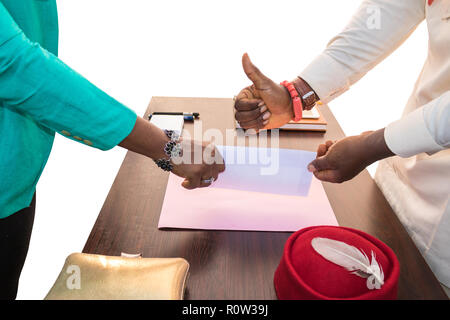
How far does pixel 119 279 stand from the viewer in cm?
53

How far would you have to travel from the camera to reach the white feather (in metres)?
0.47

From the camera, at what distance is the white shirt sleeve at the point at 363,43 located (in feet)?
2.78

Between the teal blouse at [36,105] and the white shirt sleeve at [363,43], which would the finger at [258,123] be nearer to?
the white shirt sleeve at [363,43]

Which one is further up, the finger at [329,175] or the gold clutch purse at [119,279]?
the finger at [329,175]

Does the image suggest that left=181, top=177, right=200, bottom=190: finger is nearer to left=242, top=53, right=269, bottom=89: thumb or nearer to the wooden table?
the wooden table

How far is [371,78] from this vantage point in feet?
8.57

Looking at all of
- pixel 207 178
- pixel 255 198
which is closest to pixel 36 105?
pixel 207 178

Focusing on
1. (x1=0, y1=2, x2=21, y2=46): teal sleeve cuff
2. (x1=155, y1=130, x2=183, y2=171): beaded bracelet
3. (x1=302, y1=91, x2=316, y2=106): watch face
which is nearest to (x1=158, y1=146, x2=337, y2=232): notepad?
(x1=155, y1=130, x2=183, y2=171): beaded bracelet

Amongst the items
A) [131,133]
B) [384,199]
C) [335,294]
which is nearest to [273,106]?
[384,199]

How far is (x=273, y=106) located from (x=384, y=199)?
44 cm

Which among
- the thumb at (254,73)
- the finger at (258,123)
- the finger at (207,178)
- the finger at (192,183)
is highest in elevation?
the thumb at (254,73)

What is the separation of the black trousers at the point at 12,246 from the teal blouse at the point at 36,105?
0.04m

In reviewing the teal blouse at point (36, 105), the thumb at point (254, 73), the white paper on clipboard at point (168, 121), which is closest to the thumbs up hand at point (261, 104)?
the thumb at point (254, 73)
